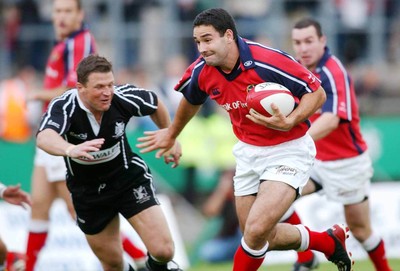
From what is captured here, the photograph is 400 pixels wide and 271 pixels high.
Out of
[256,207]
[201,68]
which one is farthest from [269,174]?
[201,68]

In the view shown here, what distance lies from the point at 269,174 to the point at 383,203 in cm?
513

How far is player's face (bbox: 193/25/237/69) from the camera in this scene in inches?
267

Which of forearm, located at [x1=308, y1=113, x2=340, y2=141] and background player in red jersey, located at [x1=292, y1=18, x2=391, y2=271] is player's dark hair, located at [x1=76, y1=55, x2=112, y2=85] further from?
background player in red jersey, located at [x1=292, y1=18, x2=391, y2=271]

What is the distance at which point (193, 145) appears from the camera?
42.1 ft

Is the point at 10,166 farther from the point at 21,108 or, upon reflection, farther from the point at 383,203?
the point at 383,203

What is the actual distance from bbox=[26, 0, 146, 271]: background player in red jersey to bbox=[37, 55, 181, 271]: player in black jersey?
4.35ft

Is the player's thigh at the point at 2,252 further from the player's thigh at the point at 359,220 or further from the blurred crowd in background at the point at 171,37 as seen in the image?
the blurred crowd in background at the point at 171,37

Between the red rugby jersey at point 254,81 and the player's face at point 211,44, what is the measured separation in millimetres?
138

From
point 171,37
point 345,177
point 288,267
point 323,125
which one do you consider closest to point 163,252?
point 323,125

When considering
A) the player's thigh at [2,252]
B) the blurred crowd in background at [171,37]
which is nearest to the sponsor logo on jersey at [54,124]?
the player's thigh at [2,252]

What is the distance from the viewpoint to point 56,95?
28.8ft

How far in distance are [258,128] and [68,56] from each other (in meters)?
2.73

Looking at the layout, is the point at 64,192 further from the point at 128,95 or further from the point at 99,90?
the point at 99,90

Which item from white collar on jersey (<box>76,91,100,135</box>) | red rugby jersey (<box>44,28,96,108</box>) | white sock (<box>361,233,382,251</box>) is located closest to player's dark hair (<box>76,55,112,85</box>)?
white collar on jersey (<box>76,91,100,135</box>)
